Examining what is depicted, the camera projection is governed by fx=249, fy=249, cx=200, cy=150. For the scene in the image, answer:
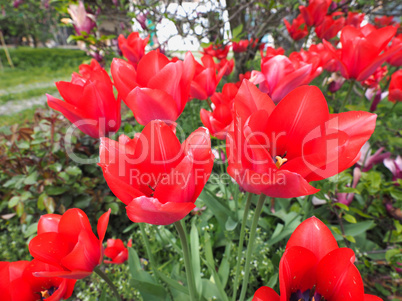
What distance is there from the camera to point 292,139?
0.50 metres

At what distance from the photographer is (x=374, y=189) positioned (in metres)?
1.21

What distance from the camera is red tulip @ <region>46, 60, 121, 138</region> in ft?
2.21

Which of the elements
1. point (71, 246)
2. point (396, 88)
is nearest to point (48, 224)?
point (71, 246)

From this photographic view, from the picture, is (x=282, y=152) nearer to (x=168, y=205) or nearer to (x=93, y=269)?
(x=168, y=205)

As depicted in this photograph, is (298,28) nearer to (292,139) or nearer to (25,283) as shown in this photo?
(292,139)

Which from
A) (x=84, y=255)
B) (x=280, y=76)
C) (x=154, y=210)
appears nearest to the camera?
(x=154, y=210)

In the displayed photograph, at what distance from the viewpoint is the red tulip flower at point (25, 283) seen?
0.54 meters

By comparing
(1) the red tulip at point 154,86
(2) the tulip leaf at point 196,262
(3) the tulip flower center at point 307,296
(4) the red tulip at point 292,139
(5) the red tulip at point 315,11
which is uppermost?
(5) the red tulip at point 315,11

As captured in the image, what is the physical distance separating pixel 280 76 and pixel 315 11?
117 cm

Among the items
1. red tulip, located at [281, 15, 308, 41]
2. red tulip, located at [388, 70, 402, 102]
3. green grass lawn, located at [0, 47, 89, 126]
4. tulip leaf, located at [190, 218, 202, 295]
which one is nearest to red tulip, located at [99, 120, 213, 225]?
tulip leaf, located at [190, 218, 202, 295]

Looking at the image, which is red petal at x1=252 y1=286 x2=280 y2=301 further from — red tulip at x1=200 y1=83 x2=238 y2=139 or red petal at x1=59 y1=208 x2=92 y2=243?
red tulip at x1=200 y1=83 x2=238 y2=139

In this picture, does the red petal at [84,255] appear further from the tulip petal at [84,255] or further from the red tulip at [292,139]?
the red tulip at [292,139]

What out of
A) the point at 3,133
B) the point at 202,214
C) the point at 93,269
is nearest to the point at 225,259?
the point at 202,214

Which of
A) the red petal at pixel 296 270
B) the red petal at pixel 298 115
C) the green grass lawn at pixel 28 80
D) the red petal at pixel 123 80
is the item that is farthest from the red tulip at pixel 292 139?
the green grass lawn at pixel 28 80
